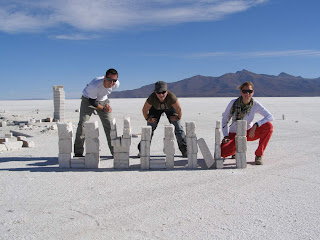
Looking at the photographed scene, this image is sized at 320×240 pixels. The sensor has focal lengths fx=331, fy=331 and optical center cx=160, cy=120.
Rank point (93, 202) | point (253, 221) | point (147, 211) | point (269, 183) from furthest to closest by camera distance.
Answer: point (269, 183) < point (93, 202) < point (147, 211) < point (253, 221)

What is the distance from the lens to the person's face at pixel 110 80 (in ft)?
21.1

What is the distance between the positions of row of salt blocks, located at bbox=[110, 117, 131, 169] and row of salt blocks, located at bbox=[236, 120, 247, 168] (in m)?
1.98

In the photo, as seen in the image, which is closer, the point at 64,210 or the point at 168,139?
the point at 64,210

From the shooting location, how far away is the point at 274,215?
3861 mm

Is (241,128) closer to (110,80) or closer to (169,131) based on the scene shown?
(169,131)

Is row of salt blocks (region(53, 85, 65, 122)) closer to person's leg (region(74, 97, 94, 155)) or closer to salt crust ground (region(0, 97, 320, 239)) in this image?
salt crust ground (region(0, 97, 320, 239))

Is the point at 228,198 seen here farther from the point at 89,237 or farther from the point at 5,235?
the point at 5,235

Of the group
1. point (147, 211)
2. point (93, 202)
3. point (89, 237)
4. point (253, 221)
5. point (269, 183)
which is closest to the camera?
point (89, 237)

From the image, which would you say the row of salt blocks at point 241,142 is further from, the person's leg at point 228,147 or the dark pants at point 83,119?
the dark pants at point 83,119

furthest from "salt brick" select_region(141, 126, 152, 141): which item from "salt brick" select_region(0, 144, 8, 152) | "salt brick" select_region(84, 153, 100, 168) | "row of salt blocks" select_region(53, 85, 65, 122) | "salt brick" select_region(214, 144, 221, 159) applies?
"row of salt blocks" select_region(53, 85, 65, 122)

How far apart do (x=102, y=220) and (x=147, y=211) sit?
57 cm

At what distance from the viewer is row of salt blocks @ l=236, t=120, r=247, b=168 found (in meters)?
5.98

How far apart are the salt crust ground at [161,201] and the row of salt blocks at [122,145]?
0.67 ft

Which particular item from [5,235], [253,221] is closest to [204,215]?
[253,221]
